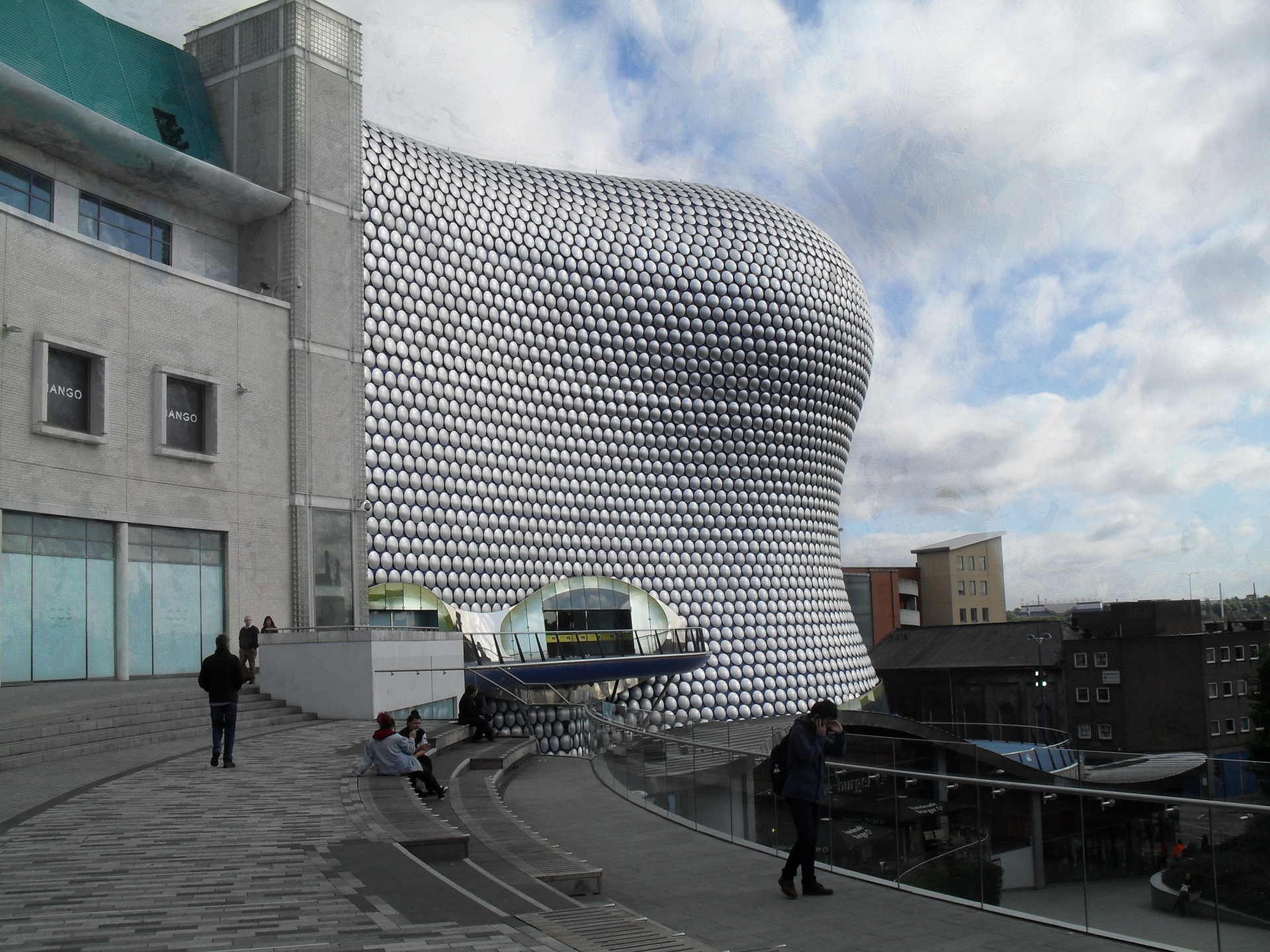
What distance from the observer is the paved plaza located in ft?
Answer: 16.6

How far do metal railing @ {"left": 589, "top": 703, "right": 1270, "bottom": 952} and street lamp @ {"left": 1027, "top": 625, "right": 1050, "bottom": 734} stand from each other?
42.9 m

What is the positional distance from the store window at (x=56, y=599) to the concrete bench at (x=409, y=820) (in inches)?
409

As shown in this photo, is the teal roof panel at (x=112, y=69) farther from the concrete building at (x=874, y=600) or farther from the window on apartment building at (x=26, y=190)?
the concrete building at (x=874, y=600)

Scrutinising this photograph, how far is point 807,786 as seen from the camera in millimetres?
7059

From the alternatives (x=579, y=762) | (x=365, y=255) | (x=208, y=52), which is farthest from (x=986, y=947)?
(x=365, y=255)

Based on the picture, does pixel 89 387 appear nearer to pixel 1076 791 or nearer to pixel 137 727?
pixel 137 727

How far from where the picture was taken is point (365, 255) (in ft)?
98.2

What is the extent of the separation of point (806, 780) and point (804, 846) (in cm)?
39

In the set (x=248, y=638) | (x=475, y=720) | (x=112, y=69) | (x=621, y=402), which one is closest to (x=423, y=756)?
(x=475, y=720)

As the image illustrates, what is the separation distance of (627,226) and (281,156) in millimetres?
15980

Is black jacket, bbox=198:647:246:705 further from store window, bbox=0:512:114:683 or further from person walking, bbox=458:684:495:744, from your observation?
store window, bbox=0:512:114:683

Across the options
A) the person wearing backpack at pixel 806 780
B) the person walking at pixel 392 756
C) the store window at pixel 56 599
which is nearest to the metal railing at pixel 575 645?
the store window at pixel 56 599

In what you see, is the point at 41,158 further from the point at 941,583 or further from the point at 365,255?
the point at 941,583

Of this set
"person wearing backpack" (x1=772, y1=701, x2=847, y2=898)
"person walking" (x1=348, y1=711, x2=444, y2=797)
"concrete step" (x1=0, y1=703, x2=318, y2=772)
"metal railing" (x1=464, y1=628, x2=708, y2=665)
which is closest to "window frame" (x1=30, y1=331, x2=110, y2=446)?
"concrete step" (x1=0, y1=703, x2=318, y2=772)
